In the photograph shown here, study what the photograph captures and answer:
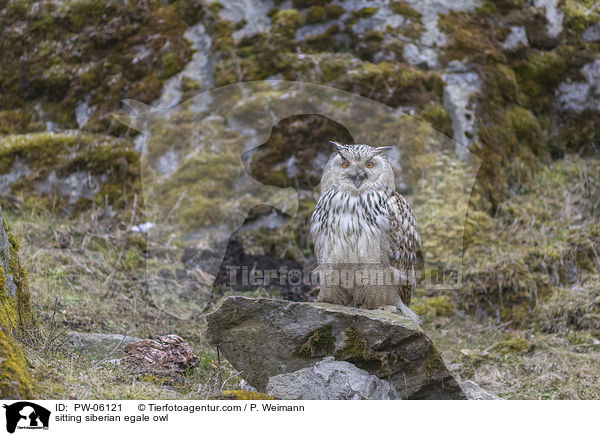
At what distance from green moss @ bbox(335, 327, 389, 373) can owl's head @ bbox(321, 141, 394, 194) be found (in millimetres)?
1108

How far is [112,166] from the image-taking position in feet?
22.3

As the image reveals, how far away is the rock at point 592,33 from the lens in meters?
7.61

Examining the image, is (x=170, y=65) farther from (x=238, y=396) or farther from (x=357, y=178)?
(x=238, y=396)

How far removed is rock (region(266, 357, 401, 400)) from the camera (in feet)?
11.6

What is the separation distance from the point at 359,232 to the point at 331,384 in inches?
45.6

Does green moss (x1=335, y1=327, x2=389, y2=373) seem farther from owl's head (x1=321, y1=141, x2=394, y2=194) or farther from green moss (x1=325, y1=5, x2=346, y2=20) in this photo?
green moss (x1=325, y1=5, x2=346, y2=20)

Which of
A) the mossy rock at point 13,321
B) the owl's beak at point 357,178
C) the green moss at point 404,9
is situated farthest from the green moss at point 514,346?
the green moss at point 404,9

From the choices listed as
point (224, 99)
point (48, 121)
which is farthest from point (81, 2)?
point (224, 99)

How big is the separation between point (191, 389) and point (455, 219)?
3.75m

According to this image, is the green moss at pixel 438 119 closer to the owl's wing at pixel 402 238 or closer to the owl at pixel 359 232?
the owl's wing at pixel 402 238

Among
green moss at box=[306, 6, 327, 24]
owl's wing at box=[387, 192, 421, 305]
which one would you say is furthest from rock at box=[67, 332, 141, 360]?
green moss at box=[306, 6, 327, 24]

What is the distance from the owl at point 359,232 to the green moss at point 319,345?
0.66 metres
